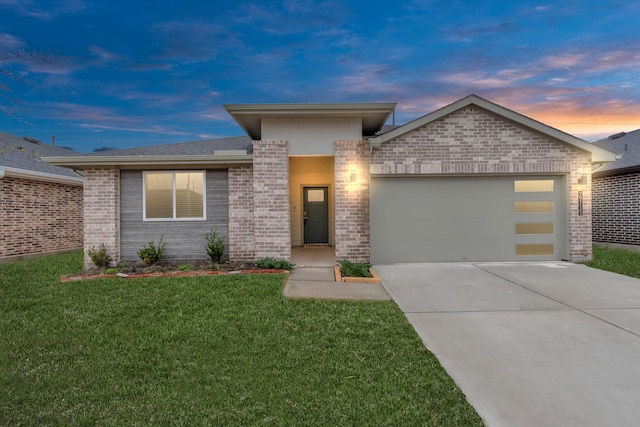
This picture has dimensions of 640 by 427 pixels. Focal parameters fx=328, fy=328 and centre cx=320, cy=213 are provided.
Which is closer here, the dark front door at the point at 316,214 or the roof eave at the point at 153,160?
the roof eave at the point at 153,160

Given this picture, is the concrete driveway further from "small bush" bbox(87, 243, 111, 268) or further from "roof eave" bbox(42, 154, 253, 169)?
"small bush" bbox(87, 243, 111, 268)

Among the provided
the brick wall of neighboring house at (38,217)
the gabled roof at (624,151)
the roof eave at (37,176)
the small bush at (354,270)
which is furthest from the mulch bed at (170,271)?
the gabled roof at (624,151)

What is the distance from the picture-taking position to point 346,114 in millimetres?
8422

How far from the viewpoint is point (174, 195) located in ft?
31.5

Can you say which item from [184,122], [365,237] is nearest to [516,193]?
[365,237]

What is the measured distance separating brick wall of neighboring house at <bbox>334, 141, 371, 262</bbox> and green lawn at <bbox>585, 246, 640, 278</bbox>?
6.25 meters

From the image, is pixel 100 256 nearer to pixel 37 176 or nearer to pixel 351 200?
pixel 37 176

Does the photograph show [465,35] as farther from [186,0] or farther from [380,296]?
[380,296]

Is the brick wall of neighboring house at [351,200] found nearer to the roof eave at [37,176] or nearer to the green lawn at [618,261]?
the green lawn at [618,261]

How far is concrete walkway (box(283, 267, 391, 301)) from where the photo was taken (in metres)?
5.91

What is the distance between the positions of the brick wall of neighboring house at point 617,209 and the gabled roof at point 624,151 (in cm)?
37

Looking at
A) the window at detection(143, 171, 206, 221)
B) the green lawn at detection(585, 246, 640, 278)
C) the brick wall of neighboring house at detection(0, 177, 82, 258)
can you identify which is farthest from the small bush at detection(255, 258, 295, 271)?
the brick wall of neighboring house at detection(0, 177, 82, 258)

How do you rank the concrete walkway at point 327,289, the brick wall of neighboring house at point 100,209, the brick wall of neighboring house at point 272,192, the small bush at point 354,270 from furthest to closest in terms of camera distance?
the brick wall of neighboring house at point 100,209, the brick wall of neighboring house at point 272,192, the small bush at point 354,270, the concrete walkway at point 327,289

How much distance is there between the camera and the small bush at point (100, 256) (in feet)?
29.2
